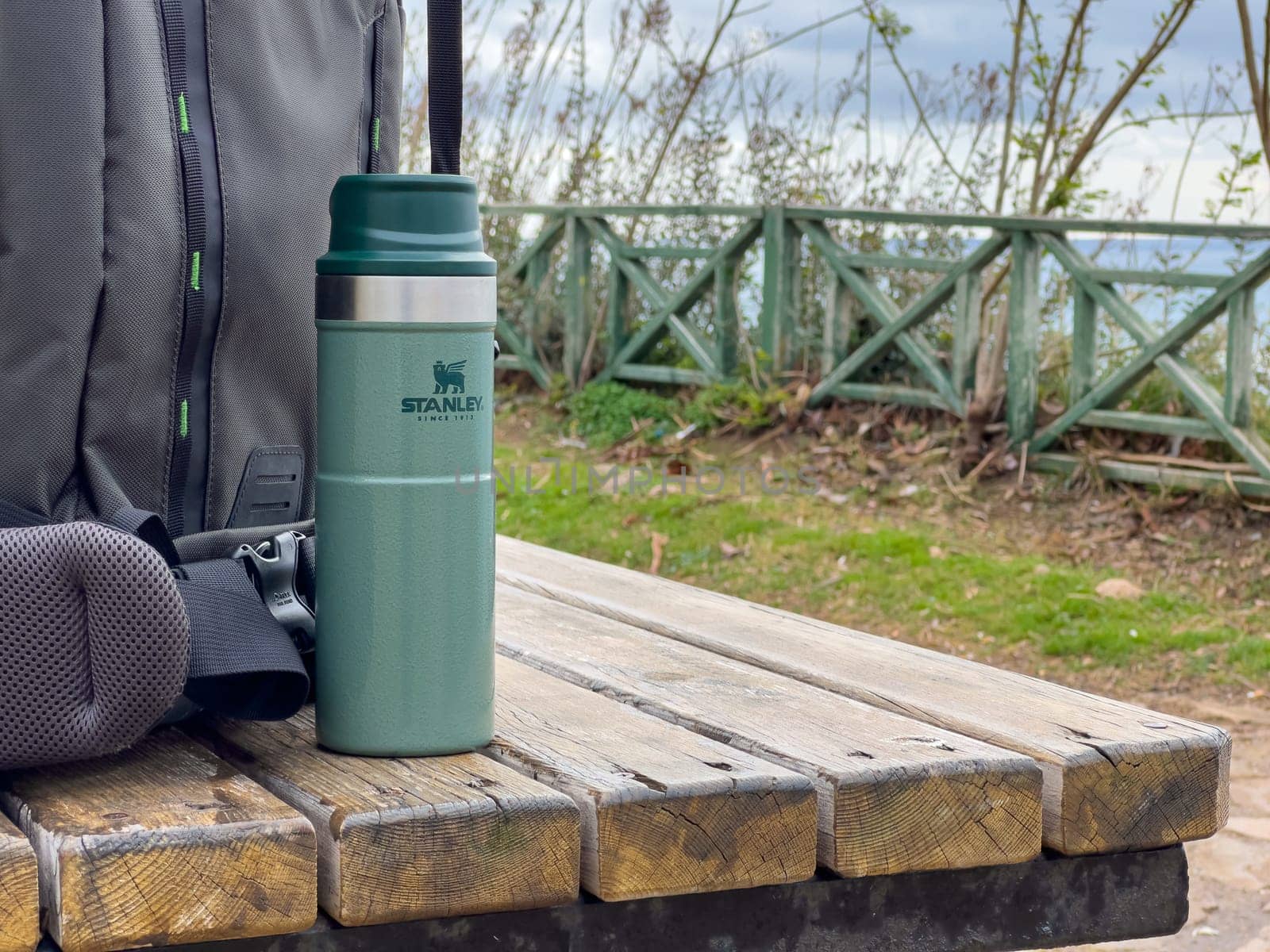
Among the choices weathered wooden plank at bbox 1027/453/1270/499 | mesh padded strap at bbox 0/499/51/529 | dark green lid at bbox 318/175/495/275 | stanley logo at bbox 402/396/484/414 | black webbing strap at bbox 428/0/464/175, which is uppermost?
black webbing strap at bbox 428/0/464/175

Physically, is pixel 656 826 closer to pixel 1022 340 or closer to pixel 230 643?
pixel 230 643

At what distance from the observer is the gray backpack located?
1377 mm

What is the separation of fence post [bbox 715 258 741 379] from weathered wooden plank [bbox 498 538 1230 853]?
5.83 meters

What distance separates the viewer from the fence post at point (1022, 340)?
6.68m

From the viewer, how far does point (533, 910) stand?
1423 mm

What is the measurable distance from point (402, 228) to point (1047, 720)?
0.85m

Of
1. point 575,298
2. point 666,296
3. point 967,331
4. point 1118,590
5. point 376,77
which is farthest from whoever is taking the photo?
point 575,298

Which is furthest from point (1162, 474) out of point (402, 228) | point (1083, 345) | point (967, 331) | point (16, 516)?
point (16, 516)

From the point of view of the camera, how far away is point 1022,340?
22.0 ft

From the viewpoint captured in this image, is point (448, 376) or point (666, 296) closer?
point (448, 376)

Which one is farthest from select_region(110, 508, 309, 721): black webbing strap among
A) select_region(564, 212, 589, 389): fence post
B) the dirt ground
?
select_region(564, 212, 589, 389): fence post

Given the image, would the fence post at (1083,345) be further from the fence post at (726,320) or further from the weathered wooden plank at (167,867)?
the weathered wooden plank at (167,867)

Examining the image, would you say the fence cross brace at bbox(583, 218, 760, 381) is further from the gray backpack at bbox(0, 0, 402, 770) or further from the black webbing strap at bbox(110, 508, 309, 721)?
the black webbing strap at bbox(110, 508, 309, 721)

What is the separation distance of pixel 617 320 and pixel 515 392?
0.91 meters
